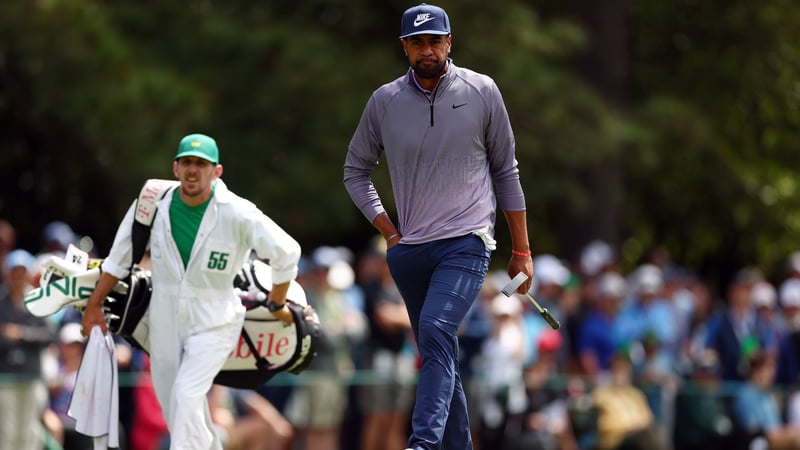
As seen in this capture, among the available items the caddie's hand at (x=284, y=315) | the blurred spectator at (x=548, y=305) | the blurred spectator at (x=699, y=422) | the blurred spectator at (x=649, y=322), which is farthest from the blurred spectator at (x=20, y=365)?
the blurred spectator at (x=699, y=422)

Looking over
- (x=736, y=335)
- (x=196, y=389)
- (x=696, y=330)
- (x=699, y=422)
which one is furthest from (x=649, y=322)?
(x=196, y=389)

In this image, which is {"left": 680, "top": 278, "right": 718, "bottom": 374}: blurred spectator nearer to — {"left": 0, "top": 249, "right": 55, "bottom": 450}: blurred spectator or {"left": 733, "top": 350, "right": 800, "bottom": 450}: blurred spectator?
{"left": 733, "top": 350, "right": 800, "bottom": 450}: blurred spectator

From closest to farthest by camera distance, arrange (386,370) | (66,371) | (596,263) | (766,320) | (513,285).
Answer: (513,285) < (66,371) < (386,370) < (766,320) < (596,263)

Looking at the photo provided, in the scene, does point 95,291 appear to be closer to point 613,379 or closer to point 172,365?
point 172,365

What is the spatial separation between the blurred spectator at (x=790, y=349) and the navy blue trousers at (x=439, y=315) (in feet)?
31.7

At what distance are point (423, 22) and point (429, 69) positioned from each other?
10.5 inches

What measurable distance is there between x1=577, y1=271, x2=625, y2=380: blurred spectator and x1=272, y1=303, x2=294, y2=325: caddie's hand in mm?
7277

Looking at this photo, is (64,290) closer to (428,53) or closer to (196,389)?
(196,389)

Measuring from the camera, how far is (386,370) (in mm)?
15836

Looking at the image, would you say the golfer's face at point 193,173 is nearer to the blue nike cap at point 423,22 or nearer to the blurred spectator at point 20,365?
the blue nike cap at point 423,22

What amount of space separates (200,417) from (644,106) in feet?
50.4

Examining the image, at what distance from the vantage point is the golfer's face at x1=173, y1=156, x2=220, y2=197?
959cm

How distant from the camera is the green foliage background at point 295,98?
18625 millimetres

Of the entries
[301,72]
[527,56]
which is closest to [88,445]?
[301,72]
